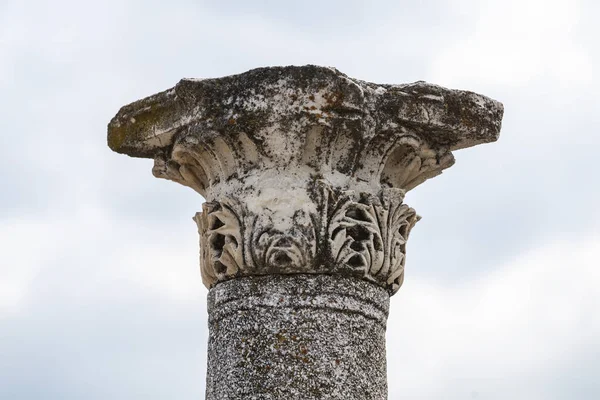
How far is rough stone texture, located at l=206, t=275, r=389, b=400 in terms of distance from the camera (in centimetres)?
578

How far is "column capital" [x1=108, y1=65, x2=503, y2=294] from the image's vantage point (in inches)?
236

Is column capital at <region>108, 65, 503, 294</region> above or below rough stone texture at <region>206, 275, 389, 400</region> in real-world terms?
above

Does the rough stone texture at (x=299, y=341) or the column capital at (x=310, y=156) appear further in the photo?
the column capital at (x=310, y=156)

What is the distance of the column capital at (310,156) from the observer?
598cm

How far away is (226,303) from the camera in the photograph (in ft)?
20.2

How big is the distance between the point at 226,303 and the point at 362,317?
0.80m

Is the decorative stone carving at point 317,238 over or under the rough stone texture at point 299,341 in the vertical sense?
over

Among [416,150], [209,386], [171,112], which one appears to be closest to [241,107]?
[171,112]

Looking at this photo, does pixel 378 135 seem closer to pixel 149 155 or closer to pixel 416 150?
pixel 416 150

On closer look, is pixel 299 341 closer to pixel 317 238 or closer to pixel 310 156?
pixel 317 238

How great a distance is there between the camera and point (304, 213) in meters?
6.01

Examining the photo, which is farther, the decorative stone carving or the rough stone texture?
the decorative stone carving

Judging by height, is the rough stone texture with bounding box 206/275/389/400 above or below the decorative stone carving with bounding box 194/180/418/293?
below

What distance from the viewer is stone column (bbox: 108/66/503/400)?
19.3 feet
